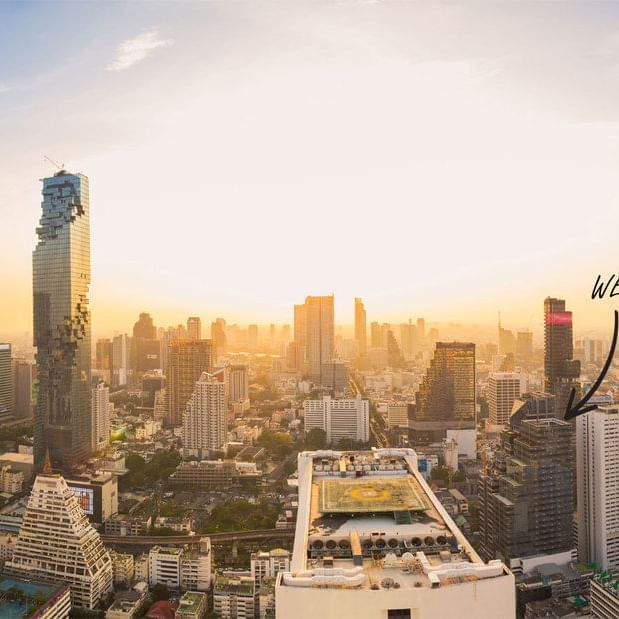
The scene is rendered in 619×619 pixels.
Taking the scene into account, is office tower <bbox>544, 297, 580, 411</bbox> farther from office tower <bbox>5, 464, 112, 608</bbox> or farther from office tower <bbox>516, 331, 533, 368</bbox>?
office tower <bbox>5, 464, 112, 608</bbox>

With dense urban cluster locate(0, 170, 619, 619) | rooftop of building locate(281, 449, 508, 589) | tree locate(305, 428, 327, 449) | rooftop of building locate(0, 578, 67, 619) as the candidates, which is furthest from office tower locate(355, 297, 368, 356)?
rooftop of building locate(281, 449, 508, 589)

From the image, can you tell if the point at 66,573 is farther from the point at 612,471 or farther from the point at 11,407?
the point at 11,407

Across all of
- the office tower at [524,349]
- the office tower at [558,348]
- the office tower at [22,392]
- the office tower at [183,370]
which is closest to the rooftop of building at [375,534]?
the office tower at [558,348]

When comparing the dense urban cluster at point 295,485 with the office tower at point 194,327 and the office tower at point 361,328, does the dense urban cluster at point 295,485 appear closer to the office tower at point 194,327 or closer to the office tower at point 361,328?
Result: the office tower at point 194,327

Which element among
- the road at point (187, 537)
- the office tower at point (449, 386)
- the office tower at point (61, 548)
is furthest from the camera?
the office tower at point (449, 386)

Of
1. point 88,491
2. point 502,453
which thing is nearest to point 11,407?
point 88,491

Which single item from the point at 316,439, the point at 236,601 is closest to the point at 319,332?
the point at 316,439
